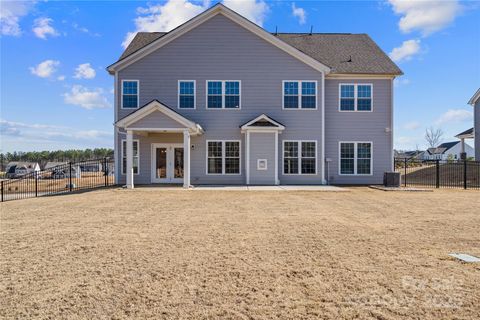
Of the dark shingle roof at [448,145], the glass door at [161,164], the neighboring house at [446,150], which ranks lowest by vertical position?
the glass door at [161,164]

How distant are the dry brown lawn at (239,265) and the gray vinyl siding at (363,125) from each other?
31.6ft

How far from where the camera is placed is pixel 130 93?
19031 mm

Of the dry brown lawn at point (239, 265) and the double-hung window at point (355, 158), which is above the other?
the double-hung window at point (355, 158)

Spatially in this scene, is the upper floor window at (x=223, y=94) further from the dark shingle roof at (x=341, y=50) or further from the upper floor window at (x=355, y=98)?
the upper floor window at (x=355, y=98)

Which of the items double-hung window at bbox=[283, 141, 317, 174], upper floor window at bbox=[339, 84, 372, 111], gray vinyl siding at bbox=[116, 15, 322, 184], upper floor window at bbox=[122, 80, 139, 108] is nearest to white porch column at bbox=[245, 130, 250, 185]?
gray vinyl siding at bbox=[116, 15, 322, 184]

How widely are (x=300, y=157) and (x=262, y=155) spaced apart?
2.31m

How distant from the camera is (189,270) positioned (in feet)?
16.4

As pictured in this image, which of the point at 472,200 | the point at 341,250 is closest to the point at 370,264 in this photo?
the point at 341,250

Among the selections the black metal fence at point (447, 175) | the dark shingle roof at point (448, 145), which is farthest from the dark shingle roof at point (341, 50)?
the dark shingle roof at point (448, 145)

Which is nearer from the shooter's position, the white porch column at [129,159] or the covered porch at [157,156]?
the white porch column at [129,159]

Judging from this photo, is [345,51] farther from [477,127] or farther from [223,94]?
[477,127]

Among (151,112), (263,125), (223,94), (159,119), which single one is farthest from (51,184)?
(263,125)

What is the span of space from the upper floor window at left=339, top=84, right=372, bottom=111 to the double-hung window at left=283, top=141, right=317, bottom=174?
3.03 m

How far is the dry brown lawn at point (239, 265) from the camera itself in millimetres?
3836
